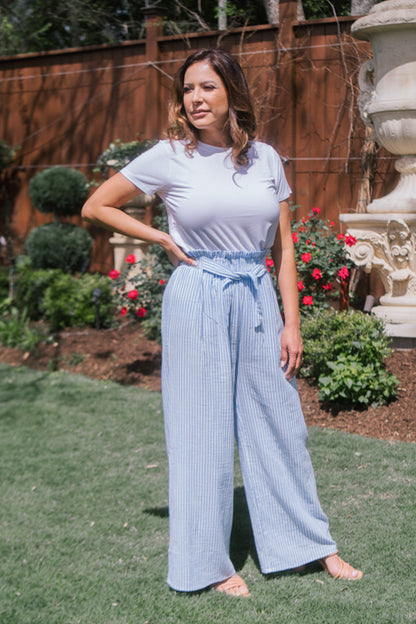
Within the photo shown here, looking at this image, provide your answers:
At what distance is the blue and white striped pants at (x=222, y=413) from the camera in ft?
7.95

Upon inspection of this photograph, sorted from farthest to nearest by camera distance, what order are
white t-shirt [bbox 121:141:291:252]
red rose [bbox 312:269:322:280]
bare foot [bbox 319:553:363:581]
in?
1. red rose [bbox 312:269:322:280]
2. bare foot [bbox 319:553:363:581]
3. white t-shirt [bbox 121:141:291:252]

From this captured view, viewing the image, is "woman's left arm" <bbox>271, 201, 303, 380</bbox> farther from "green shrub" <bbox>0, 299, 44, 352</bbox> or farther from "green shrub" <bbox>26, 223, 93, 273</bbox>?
"green shrub" <bbox>26, 223, 93, 273</bbox>

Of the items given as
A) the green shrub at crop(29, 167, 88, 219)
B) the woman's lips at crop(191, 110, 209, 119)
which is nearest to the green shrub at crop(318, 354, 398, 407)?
the woman's lips at crop(191, 110, 209, 119)

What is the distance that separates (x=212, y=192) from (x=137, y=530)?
62.2 inches

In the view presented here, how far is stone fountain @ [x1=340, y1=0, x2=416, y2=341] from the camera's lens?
185 inches

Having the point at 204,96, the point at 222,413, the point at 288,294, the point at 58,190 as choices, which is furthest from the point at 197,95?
the point at 58,190

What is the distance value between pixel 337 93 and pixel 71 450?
3845 millimetres

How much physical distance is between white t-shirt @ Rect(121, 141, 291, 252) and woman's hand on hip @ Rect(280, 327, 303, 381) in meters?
0.31

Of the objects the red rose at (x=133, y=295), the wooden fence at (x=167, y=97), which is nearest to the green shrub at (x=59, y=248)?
the wooden fence at (x=167, y=97)

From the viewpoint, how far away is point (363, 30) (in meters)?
4.76

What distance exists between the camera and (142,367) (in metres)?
5.69

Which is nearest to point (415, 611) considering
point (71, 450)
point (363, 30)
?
point (71, 450)

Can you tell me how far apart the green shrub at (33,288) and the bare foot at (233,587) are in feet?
15.5

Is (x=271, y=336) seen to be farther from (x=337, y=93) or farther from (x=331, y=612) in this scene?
(x=337, y=93)
